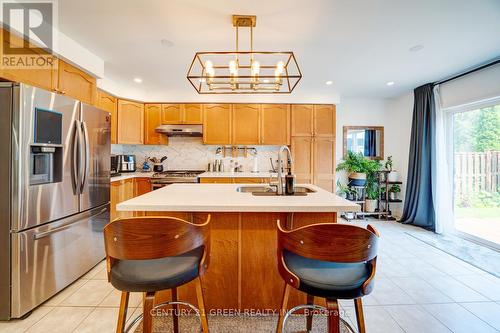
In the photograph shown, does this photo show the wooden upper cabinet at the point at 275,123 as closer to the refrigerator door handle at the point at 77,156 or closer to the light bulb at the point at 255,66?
the light bulb at the point at 255,66

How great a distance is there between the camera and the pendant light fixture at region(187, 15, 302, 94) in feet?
6.02

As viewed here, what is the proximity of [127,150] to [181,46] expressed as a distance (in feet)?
9.28

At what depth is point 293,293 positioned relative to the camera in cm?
168

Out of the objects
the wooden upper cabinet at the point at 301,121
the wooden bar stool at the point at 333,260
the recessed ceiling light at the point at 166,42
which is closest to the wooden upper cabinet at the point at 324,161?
the wooden upper cabinet at the point at 301,121

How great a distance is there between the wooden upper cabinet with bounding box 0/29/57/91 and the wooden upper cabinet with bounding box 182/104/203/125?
2.10 meters

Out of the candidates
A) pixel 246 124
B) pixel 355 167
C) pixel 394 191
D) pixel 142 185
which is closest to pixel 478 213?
pixel 394 191

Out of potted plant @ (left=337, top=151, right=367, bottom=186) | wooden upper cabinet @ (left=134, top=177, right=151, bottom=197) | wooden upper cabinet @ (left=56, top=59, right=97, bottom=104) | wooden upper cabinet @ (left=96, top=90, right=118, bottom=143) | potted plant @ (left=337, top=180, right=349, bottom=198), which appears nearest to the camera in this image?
wooden upper cabinet @ (left=56, top=59, right=97, bottom=104)

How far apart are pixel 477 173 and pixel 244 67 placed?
3879 mm

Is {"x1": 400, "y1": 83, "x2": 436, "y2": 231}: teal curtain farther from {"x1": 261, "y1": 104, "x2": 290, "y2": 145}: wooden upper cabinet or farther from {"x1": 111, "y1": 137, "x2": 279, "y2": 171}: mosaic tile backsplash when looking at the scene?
{"x1": 111, "y1": 137, "x2": 279, "y2": 171}: mosaic tile backsplash

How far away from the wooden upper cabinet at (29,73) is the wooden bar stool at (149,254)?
1973 mm

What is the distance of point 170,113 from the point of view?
4.27 meters

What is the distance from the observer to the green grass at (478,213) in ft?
10.1

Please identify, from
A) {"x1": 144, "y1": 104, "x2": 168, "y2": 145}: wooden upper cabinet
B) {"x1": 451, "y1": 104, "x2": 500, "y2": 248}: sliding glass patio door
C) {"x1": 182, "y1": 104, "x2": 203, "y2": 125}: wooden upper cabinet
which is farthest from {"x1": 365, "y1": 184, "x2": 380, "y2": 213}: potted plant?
{"x1": 144, "y1": 104, "x2": 168, "y2": 145}: wooden upper cabinet

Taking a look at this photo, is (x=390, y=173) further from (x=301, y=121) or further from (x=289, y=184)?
(x=289, y=184)
